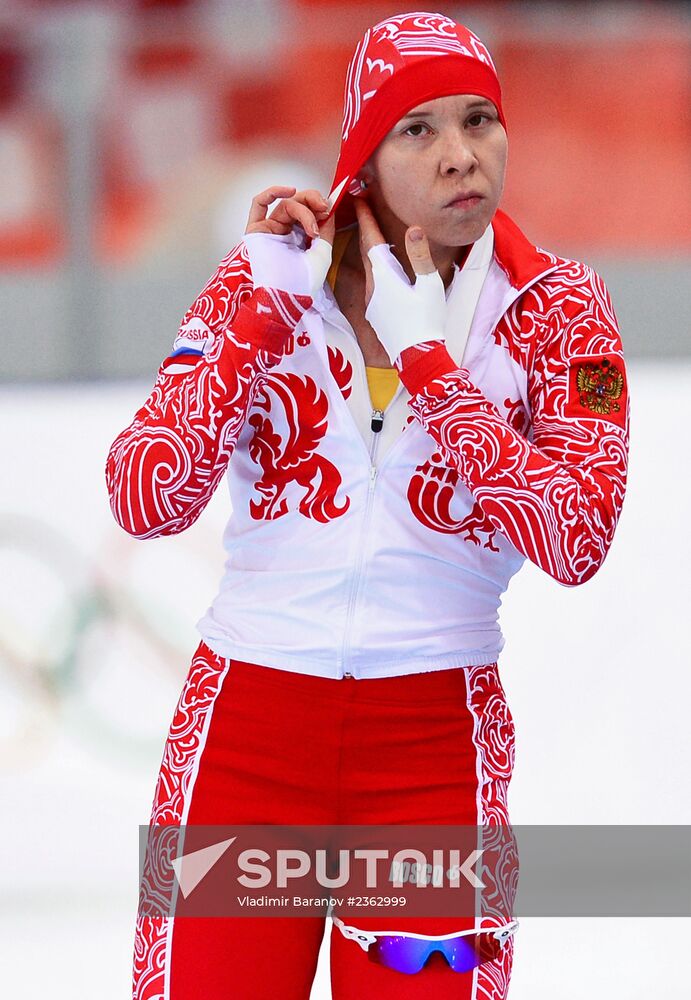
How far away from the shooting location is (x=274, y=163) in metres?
3.30

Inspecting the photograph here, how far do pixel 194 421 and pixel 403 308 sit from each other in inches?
9.9

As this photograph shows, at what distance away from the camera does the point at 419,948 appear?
143 cm

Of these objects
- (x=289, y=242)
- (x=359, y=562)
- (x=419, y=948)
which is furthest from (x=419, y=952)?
(x=289, y=242)

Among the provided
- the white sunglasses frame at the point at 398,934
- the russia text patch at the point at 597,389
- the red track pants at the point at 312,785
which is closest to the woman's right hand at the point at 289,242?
the russia text patch at the point at 597,389

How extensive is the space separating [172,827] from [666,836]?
2.03m

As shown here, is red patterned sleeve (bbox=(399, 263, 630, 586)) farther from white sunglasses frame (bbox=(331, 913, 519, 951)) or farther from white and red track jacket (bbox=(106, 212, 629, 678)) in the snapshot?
white sunglasses frame (bbox=(331, 913, 519, 951))

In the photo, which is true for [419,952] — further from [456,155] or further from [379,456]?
[456,155]

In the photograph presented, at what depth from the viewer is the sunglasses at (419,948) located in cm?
143

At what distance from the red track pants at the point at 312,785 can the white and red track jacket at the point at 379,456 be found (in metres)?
0.03

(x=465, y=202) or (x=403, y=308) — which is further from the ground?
(x=465, y=202)

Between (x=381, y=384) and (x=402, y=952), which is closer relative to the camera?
(x=402, y=952)

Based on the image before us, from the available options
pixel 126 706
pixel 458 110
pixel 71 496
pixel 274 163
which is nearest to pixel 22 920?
pixel 126 706

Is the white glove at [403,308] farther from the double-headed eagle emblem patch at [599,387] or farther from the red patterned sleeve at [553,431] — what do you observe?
the double-headed eagle emblem patch at [599,387]

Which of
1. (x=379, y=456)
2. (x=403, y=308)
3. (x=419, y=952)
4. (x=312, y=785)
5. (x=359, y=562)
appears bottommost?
(x=419, y=952)
